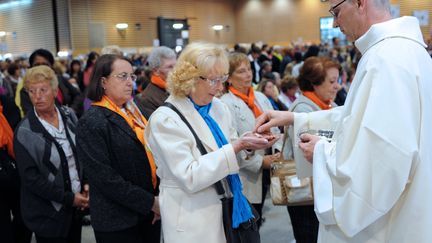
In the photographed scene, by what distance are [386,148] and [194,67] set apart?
3.68 ft

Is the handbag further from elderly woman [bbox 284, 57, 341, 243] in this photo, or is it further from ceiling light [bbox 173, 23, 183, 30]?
ceiling light [bbox 173, 23, 183, 30]

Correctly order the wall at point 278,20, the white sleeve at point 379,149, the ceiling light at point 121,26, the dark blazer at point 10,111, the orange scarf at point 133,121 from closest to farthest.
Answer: the white sleeve at point 379,149 < the orange scarf at point 133,121 < the dark blazer at point 10,111 < the ceiling light at point 121,26 < the wall at point 278,20

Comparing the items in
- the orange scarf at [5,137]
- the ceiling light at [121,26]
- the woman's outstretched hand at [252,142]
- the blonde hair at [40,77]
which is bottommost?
the orange scarf at [5,137]

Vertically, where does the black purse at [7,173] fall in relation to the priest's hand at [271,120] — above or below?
below

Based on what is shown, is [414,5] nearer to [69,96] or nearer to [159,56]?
[69,96]

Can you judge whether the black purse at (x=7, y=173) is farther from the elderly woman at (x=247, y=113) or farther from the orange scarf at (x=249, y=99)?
the orange scarf at (x=249, y=99)

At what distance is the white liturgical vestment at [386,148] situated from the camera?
1.44 meters

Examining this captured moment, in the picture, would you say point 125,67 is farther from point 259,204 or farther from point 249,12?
point 249,12

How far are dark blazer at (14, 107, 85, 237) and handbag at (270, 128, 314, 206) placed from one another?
1.33 meters

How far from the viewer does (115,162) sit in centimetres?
265

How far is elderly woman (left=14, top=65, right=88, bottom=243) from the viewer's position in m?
3.04

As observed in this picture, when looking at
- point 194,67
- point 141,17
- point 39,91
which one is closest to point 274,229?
point 39,91

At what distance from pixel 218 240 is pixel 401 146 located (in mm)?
1129

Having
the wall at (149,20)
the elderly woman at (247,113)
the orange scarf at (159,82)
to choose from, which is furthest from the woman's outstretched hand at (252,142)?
the wall at (149,20)
